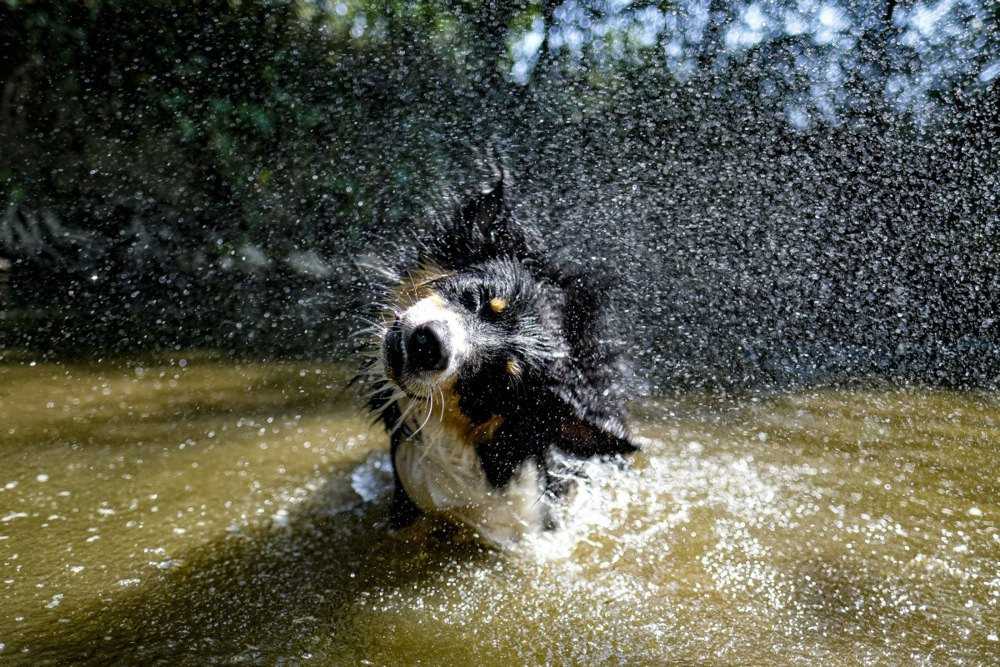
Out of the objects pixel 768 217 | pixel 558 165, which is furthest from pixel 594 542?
pixel 768 217

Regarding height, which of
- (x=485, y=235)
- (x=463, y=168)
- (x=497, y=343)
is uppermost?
(x=463, y=168)

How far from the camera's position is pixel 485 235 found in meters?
2.61

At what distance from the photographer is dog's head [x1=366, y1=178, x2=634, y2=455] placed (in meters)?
2.29

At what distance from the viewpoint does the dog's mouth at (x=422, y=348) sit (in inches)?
84.7

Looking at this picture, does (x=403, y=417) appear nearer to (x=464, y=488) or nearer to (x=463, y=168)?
(x=464, y=488)

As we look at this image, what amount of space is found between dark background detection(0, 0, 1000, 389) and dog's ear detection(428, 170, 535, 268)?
2.72 meters

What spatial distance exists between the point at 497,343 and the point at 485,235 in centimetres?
50

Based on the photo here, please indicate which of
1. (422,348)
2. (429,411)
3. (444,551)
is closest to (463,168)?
(429,411)

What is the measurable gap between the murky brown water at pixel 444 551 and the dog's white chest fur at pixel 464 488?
13 centimetres

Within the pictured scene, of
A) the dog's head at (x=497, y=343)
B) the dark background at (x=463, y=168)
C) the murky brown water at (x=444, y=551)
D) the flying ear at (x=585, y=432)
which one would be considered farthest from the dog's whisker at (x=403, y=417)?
the dark background at (x=463, y=168)

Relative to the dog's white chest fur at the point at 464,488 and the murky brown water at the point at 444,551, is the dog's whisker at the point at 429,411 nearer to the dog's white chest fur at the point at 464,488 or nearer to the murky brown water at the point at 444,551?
the dog's white chest fur at the point at 464,488

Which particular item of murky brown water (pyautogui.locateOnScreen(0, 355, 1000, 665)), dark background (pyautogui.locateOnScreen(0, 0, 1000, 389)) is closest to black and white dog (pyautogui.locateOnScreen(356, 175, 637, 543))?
murky brown water (pyautogui.locateOnScreen(0, 355, 1000, 665))

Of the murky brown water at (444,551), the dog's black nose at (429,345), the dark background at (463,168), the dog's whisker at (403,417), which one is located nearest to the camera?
the murky brown water at (444,551)

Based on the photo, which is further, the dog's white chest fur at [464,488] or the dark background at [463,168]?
the dark background at [463,168]
